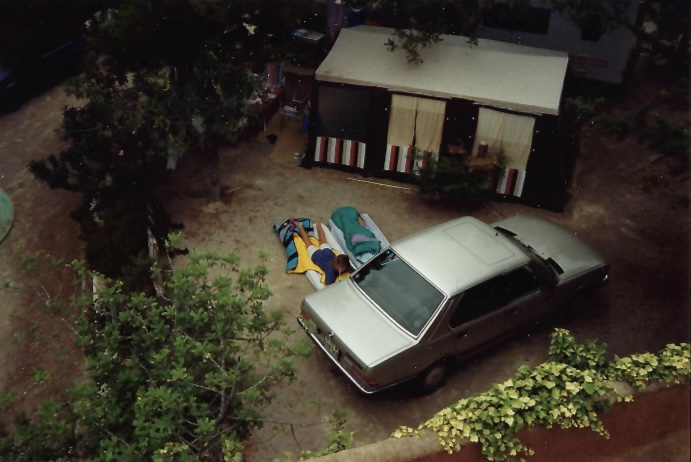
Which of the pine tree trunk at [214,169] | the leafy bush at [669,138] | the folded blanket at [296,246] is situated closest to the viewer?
the leafy bush at [669,138]

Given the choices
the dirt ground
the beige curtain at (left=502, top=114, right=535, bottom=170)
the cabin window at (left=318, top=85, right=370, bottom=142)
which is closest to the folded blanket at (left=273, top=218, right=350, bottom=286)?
the dirt ground

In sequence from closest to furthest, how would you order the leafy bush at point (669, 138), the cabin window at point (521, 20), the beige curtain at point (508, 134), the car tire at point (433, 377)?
the car tire at point (433, 377) → the leafy bush at point (669, 138) → the beige curtain at point (508, 134) → the cabin window at point (521, 20)

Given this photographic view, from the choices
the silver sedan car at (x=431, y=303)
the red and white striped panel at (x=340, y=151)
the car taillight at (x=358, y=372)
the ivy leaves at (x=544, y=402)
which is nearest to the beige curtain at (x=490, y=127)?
the red and white striped panel at (x=340, y=151)

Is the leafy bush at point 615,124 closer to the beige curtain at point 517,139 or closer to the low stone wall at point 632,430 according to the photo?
the beige curtain at point 517,139

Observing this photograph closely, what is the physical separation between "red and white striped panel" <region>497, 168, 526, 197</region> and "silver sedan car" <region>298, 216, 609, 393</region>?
2986mm

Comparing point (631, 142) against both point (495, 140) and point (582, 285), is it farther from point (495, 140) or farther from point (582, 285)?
point (582, 285)

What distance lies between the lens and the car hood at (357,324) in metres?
6.96

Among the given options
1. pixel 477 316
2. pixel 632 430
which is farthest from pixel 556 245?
pixel 632 430

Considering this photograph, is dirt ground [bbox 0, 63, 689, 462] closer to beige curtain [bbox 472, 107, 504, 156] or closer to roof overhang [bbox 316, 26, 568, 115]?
beige curtain [bbox 472, 107, 504, 156]

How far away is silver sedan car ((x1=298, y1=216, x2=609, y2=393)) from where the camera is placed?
706 cm

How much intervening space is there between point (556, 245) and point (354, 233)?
116 inches

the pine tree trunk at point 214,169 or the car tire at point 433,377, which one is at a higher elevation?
the pine tree trunk at point 214,169

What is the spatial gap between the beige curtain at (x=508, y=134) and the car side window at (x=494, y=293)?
11.7 feet

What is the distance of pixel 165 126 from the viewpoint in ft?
30.9
